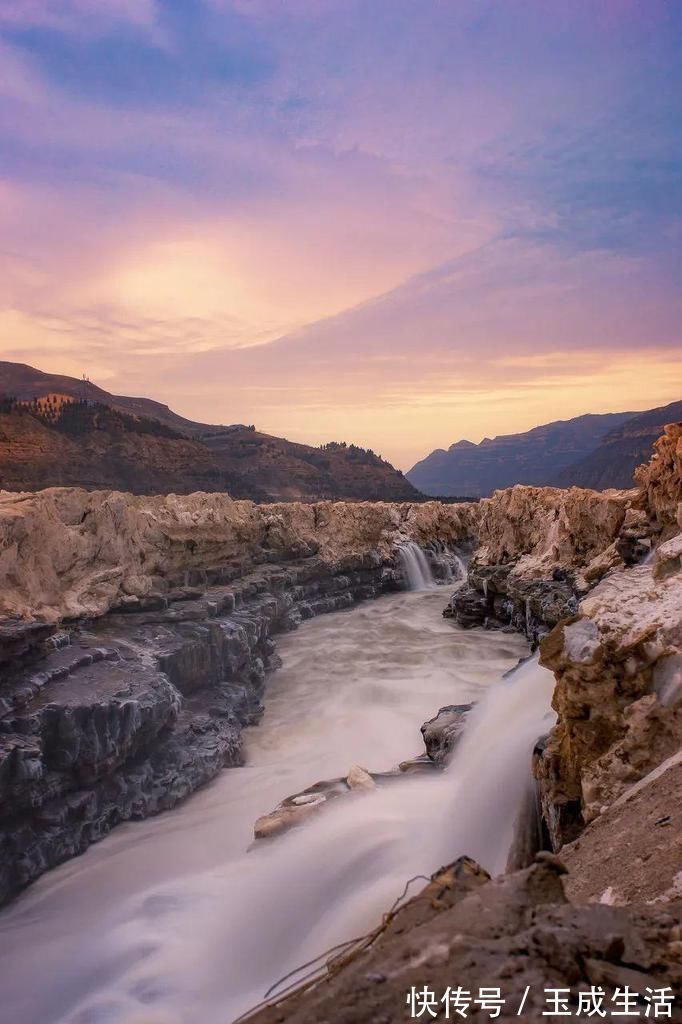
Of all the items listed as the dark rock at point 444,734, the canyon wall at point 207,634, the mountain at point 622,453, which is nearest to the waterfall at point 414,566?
the canyon wall at point 207,634

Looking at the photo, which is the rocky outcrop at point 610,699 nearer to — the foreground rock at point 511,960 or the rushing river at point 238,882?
the rushing river at point 238,882

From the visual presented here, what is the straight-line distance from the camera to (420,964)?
6.56 feet

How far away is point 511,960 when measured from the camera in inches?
74.9

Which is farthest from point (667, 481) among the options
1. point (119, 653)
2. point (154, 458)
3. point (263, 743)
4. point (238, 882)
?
point (154, 458)

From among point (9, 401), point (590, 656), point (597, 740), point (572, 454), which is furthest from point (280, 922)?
point (572, 454)

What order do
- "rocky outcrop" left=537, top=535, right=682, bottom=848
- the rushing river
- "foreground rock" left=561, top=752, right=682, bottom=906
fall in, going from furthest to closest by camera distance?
the rushing river → "rocky outcrop" left=537, top=535, right=682, bottom=848 → "foreground rock" left=561, top=752, right=682, bottom=906

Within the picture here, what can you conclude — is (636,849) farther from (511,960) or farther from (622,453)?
(622,453)

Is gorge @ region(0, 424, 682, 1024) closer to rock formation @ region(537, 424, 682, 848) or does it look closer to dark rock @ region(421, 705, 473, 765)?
rock formation @ region(537, 424, 682, 848)

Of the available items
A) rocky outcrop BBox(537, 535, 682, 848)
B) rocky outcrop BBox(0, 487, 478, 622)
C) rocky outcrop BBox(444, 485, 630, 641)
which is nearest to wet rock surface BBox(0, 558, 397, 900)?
rocky outcrop BBox(0, 487, 478, 622)

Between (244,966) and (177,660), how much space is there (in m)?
6.58

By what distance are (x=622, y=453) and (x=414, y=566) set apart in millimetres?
58350

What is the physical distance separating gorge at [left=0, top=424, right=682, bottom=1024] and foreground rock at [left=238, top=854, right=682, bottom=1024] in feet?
0.06

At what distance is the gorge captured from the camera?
4.53m

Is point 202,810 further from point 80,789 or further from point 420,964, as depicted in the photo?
point 420,964
